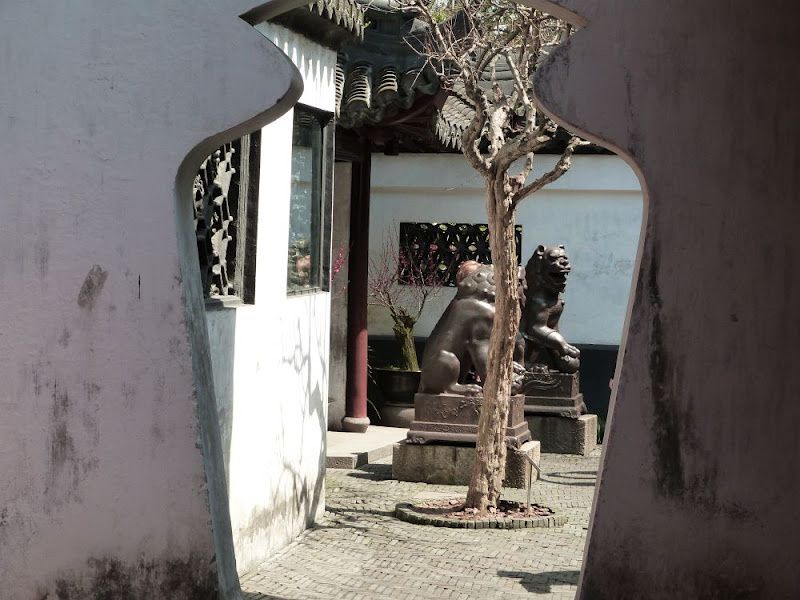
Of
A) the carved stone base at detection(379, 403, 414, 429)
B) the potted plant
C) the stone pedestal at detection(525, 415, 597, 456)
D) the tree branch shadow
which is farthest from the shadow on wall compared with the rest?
the potted plant

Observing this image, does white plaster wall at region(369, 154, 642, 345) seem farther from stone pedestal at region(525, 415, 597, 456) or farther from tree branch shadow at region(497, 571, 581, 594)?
tree branch shadow at region(497, 571, 581, 594)

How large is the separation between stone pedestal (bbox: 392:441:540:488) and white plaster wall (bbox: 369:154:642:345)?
4.65 meters

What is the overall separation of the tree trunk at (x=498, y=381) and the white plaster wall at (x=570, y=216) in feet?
20.6

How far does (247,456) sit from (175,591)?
9.97ft

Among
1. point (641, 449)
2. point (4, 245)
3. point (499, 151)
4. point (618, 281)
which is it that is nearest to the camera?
point (641, 449)

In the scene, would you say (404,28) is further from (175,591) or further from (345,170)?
(175,591)

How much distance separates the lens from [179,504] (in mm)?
5062

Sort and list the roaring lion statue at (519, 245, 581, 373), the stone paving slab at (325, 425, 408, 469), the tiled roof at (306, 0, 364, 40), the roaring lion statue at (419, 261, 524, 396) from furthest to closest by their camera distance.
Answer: the roaring lion statue at (519, 245, 581, 373), the stone paving slab at (325, 425, 408, 469), the roaring lion statue at (419, 261, 524, 396), the tiled roof at (306, 0, 364, 40)

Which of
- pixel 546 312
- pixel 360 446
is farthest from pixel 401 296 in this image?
pixel 360 446

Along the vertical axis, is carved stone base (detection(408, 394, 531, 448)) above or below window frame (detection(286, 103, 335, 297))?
below

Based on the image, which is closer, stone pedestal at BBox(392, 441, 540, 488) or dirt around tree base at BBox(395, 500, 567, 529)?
dirt around tree base at BBox(395, 500, 567, 529)

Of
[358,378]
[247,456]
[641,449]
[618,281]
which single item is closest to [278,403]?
[247,456]

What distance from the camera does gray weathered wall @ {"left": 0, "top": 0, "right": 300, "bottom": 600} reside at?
5059mm

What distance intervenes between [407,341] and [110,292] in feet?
33.2
